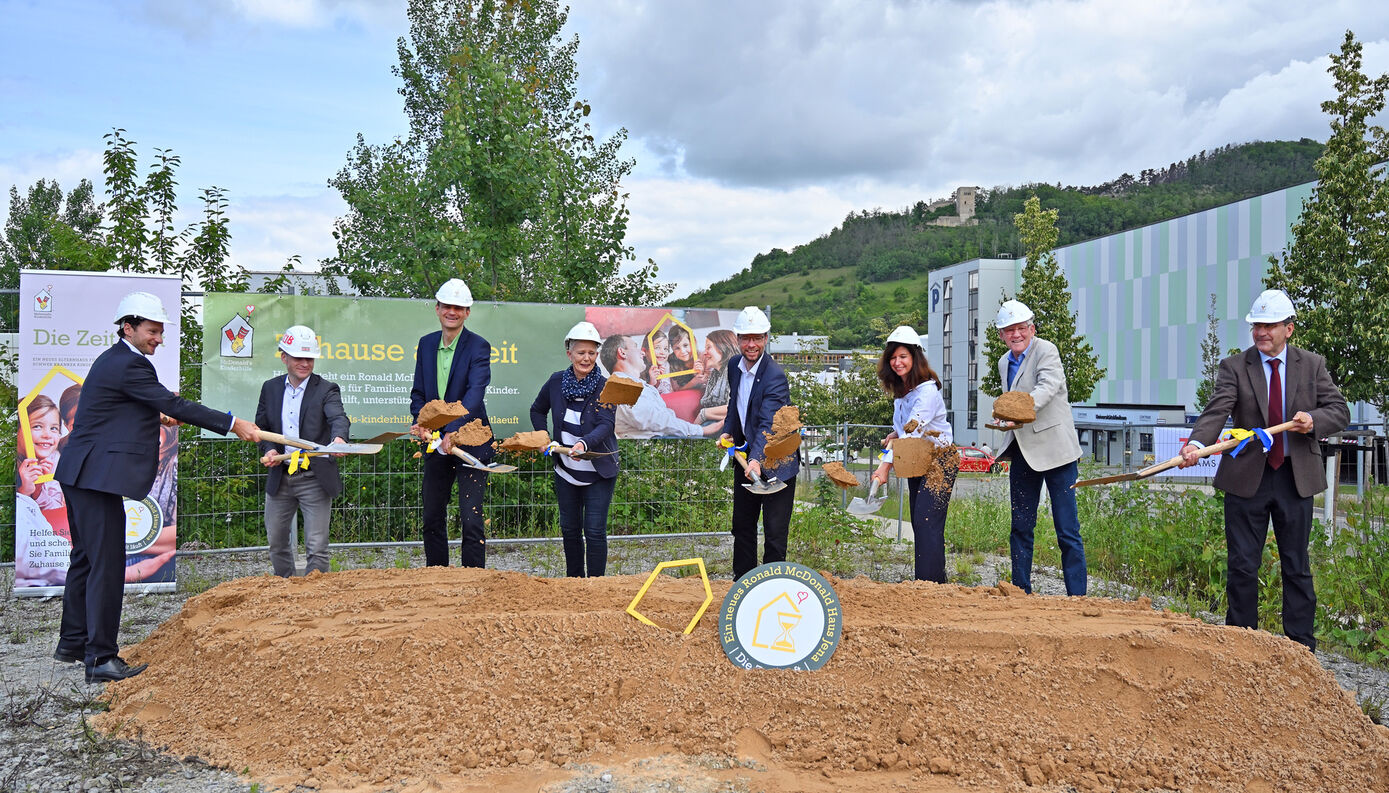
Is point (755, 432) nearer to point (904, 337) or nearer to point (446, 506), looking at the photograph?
point (904, 337)

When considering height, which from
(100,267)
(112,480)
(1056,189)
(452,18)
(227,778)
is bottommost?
(227,778)

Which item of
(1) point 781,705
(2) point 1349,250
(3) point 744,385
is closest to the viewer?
(1) point 781,705

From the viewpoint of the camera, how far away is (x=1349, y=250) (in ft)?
39.9

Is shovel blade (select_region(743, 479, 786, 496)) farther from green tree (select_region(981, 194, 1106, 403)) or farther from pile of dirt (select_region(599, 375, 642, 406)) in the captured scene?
green tree (select_region(981, 194, 1106, 403))

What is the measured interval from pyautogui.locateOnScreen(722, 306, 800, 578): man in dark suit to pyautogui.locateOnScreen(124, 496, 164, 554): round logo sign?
14.3ft

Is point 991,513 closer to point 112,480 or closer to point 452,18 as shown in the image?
point 112,480

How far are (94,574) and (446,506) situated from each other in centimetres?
187

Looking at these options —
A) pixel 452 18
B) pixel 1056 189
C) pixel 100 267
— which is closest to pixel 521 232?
pixel 100 267

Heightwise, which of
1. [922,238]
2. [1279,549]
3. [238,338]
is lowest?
[1279,549]

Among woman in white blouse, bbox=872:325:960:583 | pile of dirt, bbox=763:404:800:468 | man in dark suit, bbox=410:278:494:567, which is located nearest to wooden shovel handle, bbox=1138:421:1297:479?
woman in white blouse, bbox=872:325:960:583

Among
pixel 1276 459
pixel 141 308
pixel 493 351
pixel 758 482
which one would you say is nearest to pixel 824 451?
pixel 493 351

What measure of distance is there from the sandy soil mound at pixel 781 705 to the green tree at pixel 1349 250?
10.4m

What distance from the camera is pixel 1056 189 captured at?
81.2 meters

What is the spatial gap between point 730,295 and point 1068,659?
88341 millimetres
